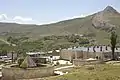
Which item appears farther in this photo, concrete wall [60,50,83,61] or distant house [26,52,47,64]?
concrete wall [60,50,83,61]

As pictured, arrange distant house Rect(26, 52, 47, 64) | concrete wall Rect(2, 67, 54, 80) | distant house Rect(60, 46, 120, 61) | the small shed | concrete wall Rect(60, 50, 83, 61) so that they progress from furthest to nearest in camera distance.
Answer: concrete wall Rect(60, 50, 83, 61), distant house Rect(60, 46, 120, 61), distant house Rect(26, 52, 47, 64), the small shed, concrete wall Rect(2, 67, 54, 80)

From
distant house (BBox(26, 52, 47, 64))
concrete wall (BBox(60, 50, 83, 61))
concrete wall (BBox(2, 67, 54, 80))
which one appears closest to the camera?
concrete wall (BBox(2, 67, 54, 80))

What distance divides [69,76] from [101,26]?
579 feet

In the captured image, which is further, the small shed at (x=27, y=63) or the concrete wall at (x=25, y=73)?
the small shed at (x=27, y=63)

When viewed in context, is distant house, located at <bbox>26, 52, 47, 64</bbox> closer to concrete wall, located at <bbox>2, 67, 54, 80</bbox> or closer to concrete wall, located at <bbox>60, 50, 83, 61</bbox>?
concrete wall, located at <bbox>60, 50, 83, 61</bbox>

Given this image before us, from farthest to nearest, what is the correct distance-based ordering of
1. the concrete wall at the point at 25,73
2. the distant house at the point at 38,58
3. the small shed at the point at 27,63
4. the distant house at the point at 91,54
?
1. the distant house at the point at 91,54
2. the distant house at the point at 38,58
3. the small shed at the point at 27,63
4. the concrete wall at the point at 25,73

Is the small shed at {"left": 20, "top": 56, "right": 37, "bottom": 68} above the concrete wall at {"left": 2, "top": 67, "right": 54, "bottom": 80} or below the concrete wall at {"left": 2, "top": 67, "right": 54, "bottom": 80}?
above

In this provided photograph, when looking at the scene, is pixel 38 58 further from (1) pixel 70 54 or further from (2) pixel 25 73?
(2) pixel 25 73

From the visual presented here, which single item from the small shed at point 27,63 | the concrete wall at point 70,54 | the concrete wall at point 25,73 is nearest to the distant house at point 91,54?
the concrete wall at point 70,54

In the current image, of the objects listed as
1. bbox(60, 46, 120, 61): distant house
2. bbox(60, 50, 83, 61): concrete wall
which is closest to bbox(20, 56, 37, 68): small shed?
bbox(60, 46, 120, 61): distant house

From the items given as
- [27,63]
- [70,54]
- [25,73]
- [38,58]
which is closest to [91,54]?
[70,54]

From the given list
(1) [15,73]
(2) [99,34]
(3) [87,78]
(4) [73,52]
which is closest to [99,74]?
(3) [87,78]

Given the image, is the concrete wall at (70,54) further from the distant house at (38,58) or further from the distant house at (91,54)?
the distant house at (38,58)

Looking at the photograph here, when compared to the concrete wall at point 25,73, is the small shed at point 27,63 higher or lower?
higher
